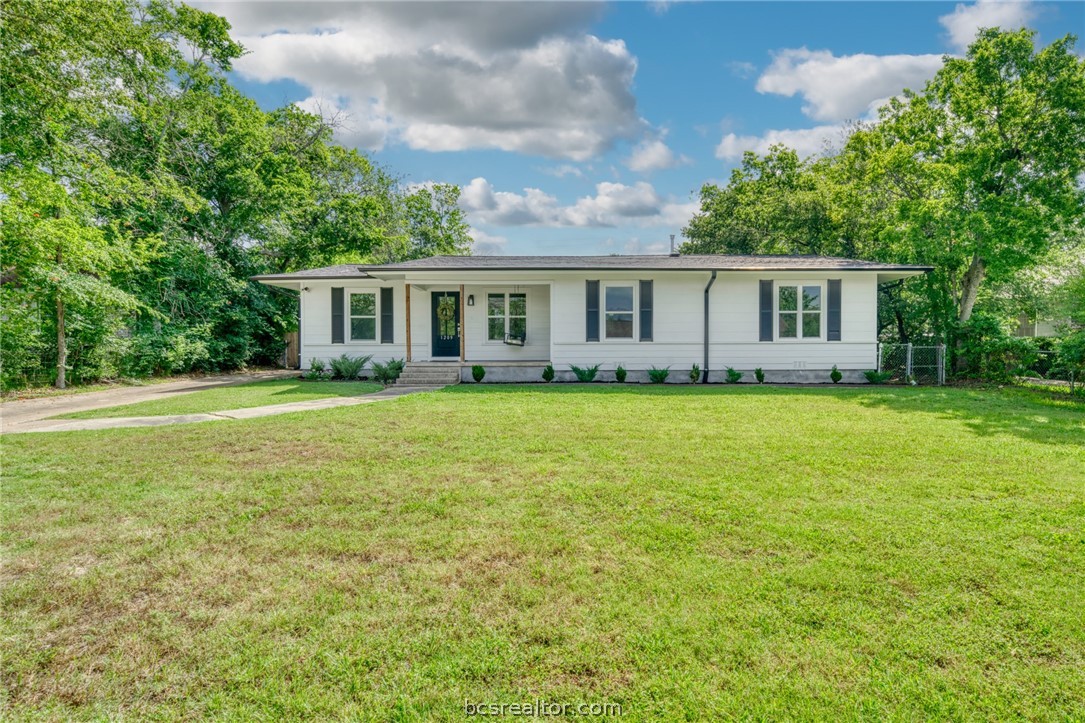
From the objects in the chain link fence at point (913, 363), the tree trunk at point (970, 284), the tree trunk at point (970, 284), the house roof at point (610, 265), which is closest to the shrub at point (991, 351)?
the chain link fence at point (913, 363)

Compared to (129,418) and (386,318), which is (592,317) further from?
(129,418)

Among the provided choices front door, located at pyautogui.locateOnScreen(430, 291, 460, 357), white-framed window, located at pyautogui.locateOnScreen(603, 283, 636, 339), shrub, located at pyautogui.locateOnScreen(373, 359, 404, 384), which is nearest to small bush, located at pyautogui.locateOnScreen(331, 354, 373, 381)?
shrub, located at pyautogui.locateOnScreen(373, 359, 404, 384)

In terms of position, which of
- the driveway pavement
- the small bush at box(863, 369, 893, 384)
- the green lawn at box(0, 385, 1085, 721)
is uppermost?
the small bush at box(863, 369, 893, 384)

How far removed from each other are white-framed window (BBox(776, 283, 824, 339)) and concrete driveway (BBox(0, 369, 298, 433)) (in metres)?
14.7

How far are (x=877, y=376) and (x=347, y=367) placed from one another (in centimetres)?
1405

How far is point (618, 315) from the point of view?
44.7 feet

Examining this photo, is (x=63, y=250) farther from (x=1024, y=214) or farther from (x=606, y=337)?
(x=1024, y=214)

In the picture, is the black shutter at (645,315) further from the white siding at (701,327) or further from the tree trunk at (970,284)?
the tree trunk at (970,284)

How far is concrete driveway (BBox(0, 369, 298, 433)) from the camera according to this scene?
8.12m

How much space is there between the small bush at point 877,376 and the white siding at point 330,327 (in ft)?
41.1

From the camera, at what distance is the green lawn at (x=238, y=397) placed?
27.5 ft

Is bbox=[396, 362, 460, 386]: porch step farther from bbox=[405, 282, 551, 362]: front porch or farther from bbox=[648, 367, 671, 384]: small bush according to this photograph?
bbox=[648, 367, 671, 384]: small bush

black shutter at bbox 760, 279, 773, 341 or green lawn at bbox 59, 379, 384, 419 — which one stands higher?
black shutter at bbox 760, 279, 773, 341

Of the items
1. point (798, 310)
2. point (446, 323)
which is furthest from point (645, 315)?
point (446, 323)
